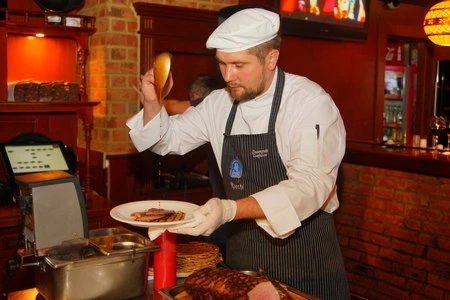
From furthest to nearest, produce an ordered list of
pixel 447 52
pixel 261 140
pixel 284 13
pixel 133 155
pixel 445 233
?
pixel 447 52, pixel 284 13, pixel 133 155, pixel 445 233, pixel 261 140

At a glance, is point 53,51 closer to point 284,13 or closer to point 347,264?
point 284,13

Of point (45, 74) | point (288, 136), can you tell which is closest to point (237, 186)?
point (288, 136)

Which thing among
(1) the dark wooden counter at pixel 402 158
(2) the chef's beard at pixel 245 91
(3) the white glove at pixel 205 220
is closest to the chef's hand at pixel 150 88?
(2) the chef's beard at pixel 245 91

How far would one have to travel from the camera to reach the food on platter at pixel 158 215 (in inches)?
72.1

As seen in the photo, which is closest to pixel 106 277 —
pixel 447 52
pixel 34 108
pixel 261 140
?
pixel 261 140

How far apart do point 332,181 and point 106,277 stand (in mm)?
839

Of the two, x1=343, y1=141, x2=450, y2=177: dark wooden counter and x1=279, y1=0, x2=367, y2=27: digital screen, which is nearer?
Result: x1=343, y1=141, x2=450, y2=177: dark wooden counter

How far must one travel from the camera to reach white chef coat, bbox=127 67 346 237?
1.91 meters

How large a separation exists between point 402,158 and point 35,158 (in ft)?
8.16

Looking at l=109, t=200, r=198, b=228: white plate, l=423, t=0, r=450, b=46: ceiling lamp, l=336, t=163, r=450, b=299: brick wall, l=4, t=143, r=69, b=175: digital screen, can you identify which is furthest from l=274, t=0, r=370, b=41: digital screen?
l=109, t=200, r=198, b=228: white plate

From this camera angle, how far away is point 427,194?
3.96m

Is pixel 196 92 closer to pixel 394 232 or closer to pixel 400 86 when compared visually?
pixel 394 232

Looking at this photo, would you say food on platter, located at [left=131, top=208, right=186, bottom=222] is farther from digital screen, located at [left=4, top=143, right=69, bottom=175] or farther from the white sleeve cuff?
digital screen, located at [left=4, top=143, right=69, bottom=175]

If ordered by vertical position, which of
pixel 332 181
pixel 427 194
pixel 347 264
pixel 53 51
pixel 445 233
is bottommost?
pixel 347 264
